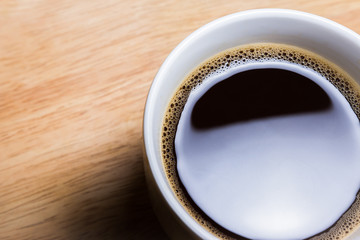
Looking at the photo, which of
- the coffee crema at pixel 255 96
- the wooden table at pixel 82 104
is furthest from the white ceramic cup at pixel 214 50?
the wooden table at pixel 82 104

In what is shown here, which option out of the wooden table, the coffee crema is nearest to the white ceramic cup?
the coffee crema

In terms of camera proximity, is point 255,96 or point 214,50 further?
point 255,96

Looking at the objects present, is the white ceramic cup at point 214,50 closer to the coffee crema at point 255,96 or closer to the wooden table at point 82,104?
the coffee crema at point 255,96

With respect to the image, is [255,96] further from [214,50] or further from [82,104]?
[82,104]

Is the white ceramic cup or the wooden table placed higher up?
the white ceramic cup

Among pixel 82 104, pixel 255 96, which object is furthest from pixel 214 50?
pixel 82 104

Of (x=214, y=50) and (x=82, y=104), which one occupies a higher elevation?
(x=214, y=50)

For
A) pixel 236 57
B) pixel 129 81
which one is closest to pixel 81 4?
pixel 129 81

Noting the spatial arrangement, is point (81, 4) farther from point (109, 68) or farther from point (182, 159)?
point (182, 159)

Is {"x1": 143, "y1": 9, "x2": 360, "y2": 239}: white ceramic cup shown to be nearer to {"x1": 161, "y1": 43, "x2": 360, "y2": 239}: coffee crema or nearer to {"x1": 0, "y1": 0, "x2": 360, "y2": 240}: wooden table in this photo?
{"x1": 161, "y1": 43, "x2": 360, "y2": 239}: coffee crema
